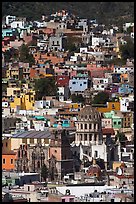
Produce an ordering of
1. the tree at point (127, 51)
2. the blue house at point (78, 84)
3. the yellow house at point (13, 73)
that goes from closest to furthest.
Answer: the blue house at point (78, 84), the yellow house at point (13, 73), the tree at point (127, 51)

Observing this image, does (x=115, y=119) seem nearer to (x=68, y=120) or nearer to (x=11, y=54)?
(x=68, y=120)

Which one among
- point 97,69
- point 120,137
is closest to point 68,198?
point 120,137

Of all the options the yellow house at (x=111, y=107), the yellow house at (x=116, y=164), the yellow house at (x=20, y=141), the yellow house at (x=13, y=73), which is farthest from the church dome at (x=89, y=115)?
the yellow house at (x=13, y=73)

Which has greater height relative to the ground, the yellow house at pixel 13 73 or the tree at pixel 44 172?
the yellow house at pixel 13 73

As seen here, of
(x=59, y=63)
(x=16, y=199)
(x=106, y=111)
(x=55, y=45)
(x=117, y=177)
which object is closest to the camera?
(x=16, y=199)

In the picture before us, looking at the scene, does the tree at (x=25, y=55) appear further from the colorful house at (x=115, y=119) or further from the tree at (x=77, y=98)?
the colorful house at (x=115, y=119)

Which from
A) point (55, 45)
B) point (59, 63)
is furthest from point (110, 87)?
point (55, 45)

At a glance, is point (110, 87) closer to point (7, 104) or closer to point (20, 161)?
point (7, 104)

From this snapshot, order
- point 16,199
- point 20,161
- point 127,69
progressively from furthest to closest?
point 127,69 → point 20,161 → point 16,199
